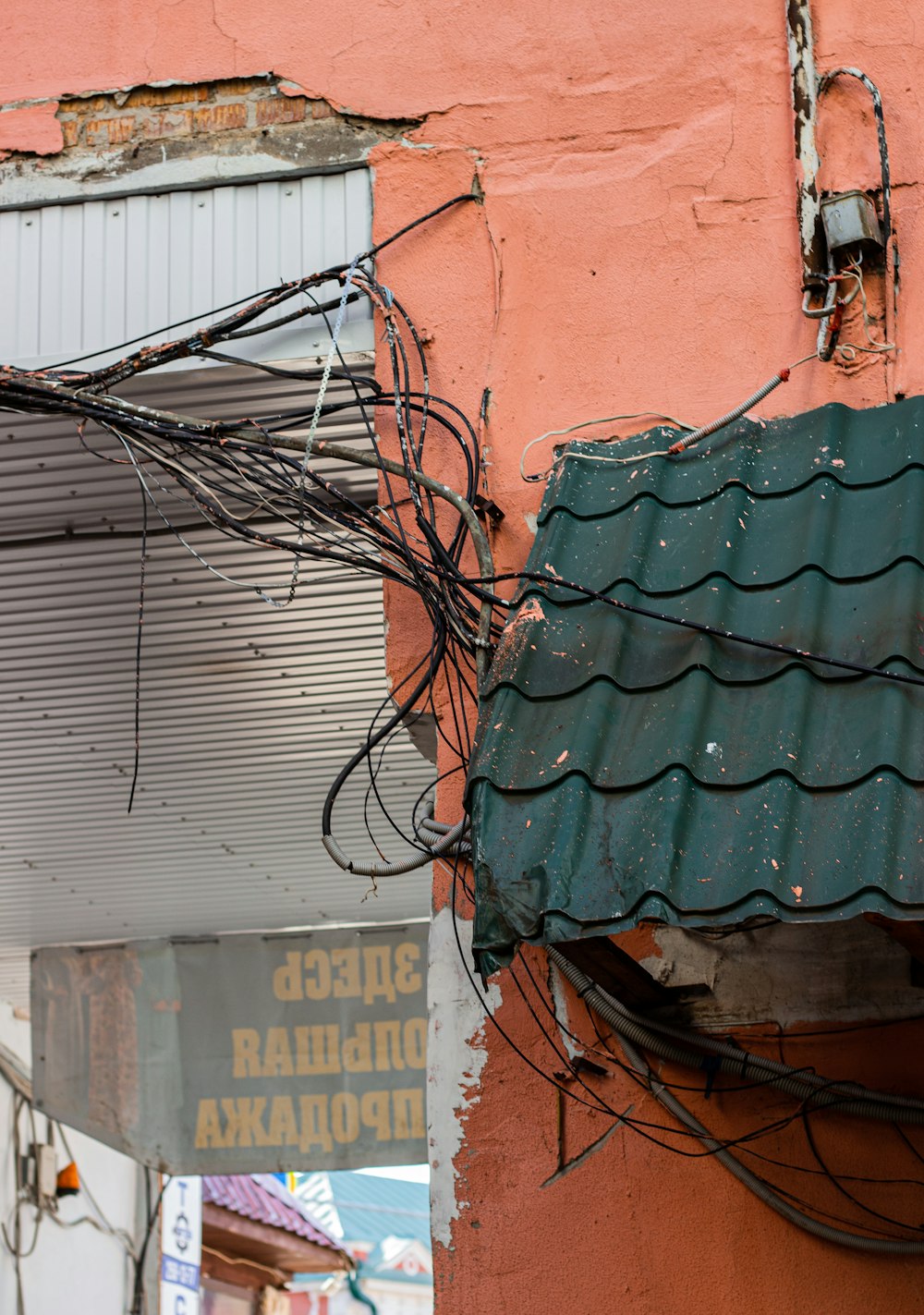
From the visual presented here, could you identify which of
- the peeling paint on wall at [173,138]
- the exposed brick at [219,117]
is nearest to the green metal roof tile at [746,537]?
the peeling paint on wall at [173,138]

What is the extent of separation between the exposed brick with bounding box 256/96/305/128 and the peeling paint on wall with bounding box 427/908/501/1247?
2753mm

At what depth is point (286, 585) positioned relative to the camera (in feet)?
20.8

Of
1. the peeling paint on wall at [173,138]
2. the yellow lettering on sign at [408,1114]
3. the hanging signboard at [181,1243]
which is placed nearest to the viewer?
the peeling paint on wall at [173,138]

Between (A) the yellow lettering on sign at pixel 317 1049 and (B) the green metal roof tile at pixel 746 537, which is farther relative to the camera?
(A) the yellow lettering on sign at pixel 317 1049

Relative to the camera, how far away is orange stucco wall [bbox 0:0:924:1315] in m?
4.60

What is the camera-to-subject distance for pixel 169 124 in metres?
5.35

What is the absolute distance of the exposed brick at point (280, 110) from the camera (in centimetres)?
527

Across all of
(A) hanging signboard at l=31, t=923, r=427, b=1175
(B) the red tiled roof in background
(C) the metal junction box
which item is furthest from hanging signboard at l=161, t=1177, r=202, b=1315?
(C) the metal junction box

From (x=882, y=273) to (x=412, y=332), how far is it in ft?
4.67

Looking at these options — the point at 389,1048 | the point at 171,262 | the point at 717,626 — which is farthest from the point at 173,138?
the point at 389,1048

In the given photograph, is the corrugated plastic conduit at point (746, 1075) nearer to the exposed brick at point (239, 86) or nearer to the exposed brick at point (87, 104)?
the exposed brick at point (239, 86)

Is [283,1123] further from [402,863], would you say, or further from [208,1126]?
[402,863]

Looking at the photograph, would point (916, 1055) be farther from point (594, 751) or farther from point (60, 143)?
point (60, 143)

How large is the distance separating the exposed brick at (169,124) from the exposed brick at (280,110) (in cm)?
25
